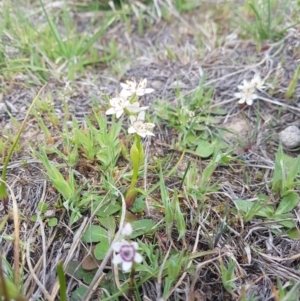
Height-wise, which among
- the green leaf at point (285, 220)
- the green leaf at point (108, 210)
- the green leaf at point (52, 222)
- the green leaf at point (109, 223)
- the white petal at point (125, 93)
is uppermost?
the white petal at point (125, 93)

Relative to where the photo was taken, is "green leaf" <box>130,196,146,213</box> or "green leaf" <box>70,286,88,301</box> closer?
"green leaf" <box>70,286,88,301</box>

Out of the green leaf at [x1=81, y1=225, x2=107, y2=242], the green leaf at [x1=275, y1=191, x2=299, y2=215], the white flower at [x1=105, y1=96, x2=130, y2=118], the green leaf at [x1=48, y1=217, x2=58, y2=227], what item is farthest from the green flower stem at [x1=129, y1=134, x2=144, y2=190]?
the green leaf at [x1=275, y1=191, x2=299, y2=215]

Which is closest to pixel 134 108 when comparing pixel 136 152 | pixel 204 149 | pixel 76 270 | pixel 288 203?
pixel 136 152

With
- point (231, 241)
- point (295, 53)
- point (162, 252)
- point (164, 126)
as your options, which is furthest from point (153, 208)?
point (295, 53)

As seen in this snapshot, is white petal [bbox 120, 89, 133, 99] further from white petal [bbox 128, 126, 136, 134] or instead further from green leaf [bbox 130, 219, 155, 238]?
green leaf [bbox 130, 219, 155, 238]

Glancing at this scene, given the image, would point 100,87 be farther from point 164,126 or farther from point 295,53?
point 295,53

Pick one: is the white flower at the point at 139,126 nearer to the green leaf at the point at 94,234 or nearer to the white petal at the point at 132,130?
the white petal at the point at 132,130

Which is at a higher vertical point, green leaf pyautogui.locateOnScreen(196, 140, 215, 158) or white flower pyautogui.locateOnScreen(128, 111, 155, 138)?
white flower pyautogui.locateOnScreen(128, 111, 155, 138)

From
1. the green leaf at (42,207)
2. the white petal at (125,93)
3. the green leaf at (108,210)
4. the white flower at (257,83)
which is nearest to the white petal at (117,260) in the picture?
the green leaf at (108,210)
